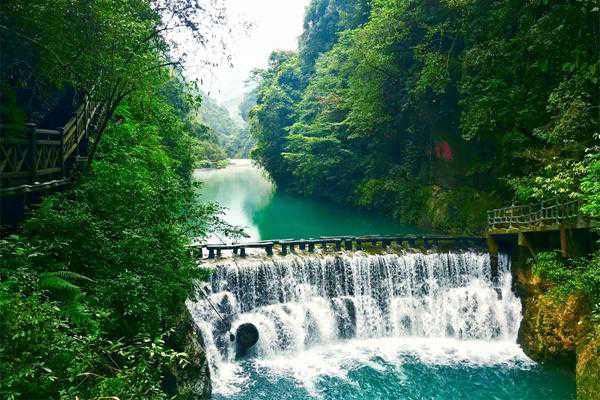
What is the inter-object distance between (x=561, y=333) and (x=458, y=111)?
15095 mm

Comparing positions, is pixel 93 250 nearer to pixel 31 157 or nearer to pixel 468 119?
pixel 31 157

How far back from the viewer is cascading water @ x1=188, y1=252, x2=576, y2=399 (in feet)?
45.4

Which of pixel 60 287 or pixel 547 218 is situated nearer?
pixel 60 287

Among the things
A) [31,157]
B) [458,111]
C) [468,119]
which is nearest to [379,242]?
[468,119]

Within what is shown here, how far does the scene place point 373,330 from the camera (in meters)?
15.8

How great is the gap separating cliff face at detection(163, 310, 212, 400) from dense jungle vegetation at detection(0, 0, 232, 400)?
0.72 ft

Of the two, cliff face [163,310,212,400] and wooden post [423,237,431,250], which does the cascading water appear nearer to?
wooden post [423,237,431,250]

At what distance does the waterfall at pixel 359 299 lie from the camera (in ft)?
48.5

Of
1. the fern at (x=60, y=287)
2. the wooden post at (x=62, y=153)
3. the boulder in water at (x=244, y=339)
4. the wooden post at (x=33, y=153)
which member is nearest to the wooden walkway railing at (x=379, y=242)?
the boulder in water at (x=244, y=339)

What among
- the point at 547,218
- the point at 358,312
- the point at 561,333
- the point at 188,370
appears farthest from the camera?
the point at 358,312

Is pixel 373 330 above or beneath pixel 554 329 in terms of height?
beneath

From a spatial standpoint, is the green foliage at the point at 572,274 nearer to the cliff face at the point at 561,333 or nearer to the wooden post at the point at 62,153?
the cliff face at the point at 561,333

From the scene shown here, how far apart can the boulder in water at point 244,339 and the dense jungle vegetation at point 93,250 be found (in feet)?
14.6

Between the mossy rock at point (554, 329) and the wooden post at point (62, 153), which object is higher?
the wooden post at point (62, 153)
